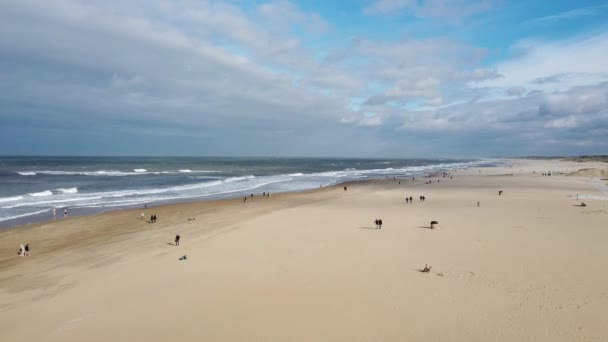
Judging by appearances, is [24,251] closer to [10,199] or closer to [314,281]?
[314,281]

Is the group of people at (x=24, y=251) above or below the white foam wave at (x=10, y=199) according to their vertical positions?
below

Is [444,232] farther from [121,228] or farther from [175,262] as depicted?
[121,228]

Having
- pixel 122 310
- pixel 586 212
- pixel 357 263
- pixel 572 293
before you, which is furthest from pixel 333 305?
pixel 586 212

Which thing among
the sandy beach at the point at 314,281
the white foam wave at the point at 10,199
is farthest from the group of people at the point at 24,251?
the white foam wave at the point at 10,199

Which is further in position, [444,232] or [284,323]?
[444,232]

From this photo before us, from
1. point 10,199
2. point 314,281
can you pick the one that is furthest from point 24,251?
point 10,199

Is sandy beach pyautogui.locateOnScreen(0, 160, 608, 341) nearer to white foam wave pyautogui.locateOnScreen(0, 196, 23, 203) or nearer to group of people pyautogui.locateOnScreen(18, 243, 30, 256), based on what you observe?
group of people pyautogui.locateOnScreen(18, 243, 30, 256)

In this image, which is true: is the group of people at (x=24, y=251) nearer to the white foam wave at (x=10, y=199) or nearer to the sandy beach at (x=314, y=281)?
the sandy beach at (x=314, y=281)

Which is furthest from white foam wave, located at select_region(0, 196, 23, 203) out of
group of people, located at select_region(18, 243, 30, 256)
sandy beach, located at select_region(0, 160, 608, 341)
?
group of people, located at select_region(18, 243, 30, 256)

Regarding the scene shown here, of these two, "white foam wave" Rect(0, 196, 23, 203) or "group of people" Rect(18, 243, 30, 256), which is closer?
"group of people" Rect(18, 243, 30, 256)
